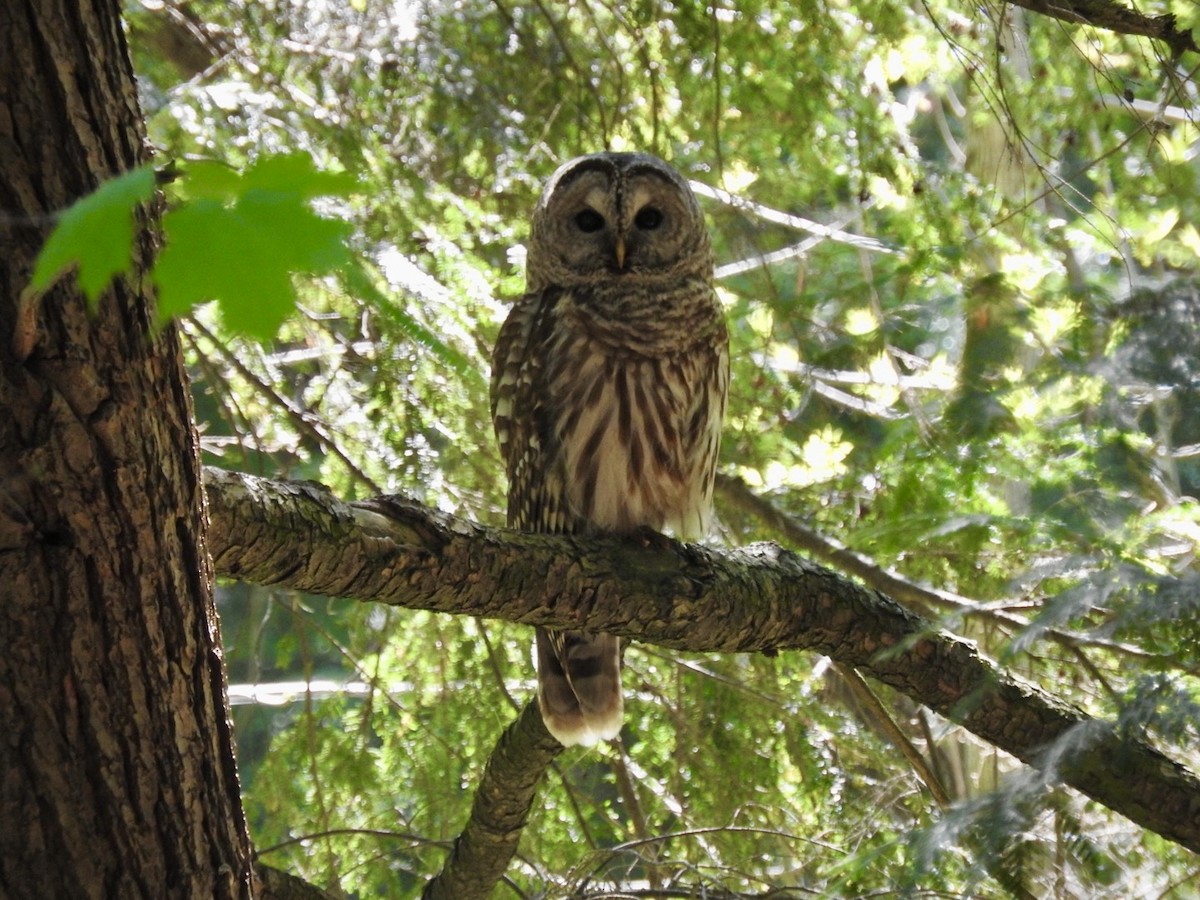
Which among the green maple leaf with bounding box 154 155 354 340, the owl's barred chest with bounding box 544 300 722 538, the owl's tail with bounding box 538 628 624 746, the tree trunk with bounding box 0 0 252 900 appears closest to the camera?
the green maple leaf with bounding box 154 155 354 340

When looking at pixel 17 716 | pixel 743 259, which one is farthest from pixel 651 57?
pixel 17 716

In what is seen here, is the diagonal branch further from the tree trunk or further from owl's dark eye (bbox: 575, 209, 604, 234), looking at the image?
the tree trunk

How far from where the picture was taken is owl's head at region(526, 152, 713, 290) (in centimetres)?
327

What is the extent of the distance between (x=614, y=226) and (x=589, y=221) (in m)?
0.09

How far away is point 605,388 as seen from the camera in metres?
3.11

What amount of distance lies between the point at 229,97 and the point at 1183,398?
9.31 feet

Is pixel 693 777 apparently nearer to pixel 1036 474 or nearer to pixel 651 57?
pixel 1036 474

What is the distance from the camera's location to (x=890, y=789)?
3564mm

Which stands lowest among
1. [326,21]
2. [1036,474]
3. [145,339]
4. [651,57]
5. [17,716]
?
[17,716]

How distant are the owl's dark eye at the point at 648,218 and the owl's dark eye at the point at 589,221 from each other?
11cm

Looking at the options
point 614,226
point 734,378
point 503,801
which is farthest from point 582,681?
point 734,378

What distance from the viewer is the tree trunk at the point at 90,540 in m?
1.11

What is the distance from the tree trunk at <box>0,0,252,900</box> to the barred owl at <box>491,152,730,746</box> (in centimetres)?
179

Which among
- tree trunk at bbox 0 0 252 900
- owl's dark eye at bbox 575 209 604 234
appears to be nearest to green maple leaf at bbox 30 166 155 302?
tree trunk at bbox 0 0 252 900
